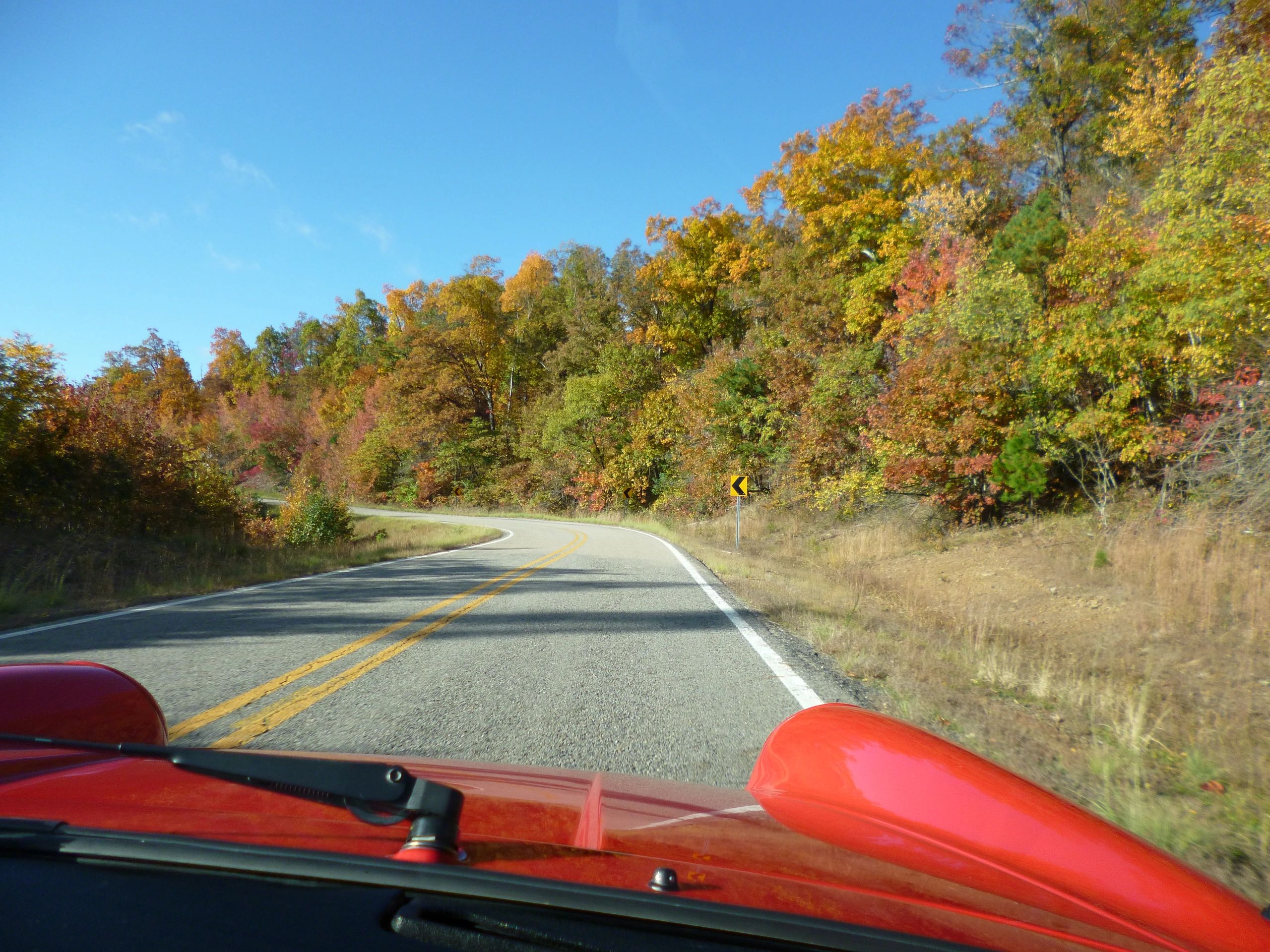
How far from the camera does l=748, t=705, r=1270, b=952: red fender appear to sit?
133cm

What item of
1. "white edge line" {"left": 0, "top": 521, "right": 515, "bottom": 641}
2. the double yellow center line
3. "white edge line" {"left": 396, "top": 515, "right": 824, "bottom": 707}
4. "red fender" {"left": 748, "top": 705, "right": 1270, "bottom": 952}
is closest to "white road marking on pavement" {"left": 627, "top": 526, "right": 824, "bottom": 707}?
"white edge line" {"left": 396, "top": 515, "right": 824, "bottom": 707}

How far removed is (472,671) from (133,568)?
9.42m

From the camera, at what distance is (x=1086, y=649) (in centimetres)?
855

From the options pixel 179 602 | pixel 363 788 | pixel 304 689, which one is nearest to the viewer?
pixel 363 788

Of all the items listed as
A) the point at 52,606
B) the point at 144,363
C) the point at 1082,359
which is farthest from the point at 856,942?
the point at 144,363

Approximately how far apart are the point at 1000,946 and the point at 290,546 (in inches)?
721

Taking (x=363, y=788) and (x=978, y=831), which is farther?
(x=978, y=831)

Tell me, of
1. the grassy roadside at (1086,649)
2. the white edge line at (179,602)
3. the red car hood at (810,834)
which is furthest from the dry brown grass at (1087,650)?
the white edge line at (179,602)

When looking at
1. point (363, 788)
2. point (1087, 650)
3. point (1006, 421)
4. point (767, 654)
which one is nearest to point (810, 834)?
point (363, 788)

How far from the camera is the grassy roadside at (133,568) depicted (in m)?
7.79

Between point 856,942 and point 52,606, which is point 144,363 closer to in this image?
point 52,606

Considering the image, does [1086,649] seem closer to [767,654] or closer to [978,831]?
[767,654]

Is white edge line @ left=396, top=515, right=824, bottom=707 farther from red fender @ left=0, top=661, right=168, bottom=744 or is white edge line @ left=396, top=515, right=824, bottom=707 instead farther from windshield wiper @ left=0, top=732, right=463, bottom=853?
red fender @ left=0, top=661, right=168, bottom=744

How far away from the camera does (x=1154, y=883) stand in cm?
145
